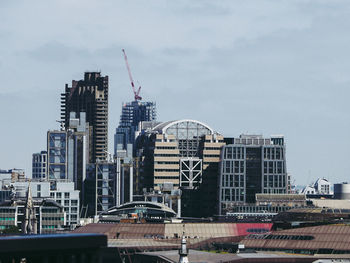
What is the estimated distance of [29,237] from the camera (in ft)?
329

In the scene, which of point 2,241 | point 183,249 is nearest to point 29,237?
point 2,241

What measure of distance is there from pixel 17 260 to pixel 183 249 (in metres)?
91.5

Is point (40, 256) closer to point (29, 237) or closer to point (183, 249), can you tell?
point (29, 237)

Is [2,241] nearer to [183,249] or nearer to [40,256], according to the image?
[40,256]

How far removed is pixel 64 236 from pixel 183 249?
→ 90.5 m

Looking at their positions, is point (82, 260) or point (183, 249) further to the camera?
point (183, 249)

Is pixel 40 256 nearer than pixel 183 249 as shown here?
Yes

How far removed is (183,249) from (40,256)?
90.7 metres

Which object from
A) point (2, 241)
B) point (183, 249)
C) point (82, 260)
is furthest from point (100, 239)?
point (183, 249)

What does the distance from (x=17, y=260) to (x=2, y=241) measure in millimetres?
2859

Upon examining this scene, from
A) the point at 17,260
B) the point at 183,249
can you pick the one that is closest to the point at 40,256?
the point at 17,260

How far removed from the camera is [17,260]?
101250 mm

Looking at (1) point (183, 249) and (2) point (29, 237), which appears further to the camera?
(1) point (183, 249)

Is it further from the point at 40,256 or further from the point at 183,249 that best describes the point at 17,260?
the point at 183,249
